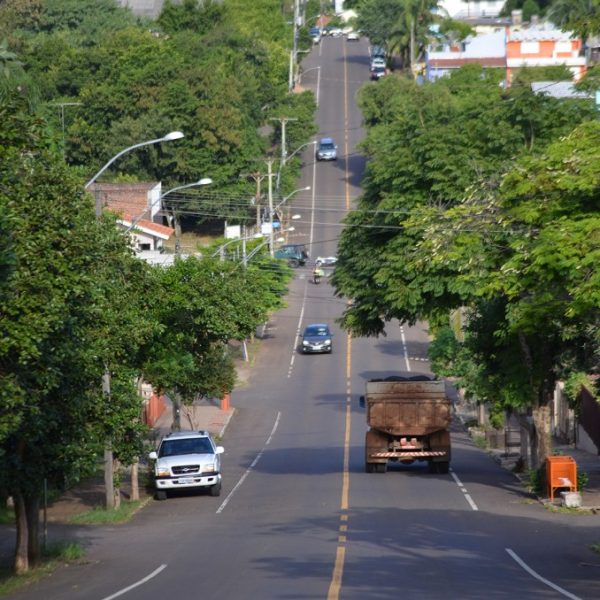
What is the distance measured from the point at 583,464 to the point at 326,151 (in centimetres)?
6893

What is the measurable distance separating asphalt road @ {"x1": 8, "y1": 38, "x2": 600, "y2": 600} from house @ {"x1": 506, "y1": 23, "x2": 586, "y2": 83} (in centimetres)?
6388

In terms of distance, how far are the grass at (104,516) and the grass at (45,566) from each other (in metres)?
4.75

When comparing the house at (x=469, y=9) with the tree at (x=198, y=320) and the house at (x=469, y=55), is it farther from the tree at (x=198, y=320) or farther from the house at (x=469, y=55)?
the tree at (x=198, y=320)

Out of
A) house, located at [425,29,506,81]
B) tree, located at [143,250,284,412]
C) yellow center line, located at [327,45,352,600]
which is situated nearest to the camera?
yellow center line, located at [327,45,352,600]

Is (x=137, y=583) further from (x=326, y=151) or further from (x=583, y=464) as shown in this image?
(x=326, y=151)

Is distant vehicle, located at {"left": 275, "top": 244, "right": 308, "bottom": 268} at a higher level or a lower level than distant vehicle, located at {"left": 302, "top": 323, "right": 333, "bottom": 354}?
higher

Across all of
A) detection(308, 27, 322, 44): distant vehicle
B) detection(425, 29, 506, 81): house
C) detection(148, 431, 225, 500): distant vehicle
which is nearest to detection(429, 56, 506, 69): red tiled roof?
detection(425, 29, 506, 81): house

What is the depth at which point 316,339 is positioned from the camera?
235 ft

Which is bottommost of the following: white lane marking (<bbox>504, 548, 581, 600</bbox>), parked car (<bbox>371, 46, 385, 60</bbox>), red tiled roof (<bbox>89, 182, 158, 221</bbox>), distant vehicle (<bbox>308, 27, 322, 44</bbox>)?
white lane marking (<bbox>504, 548, 581, 600</bbox>)

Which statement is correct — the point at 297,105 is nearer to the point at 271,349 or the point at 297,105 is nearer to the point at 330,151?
the point at 330,151

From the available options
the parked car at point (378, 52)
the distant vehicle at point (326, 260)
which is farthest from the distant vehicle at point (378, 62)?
the distant vehicle at point (326, 260)

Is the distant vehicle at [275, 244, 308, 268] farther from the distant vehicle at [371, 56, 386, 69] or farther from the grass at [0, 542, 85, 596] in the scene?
the grass at [0, 542, 85, 596]

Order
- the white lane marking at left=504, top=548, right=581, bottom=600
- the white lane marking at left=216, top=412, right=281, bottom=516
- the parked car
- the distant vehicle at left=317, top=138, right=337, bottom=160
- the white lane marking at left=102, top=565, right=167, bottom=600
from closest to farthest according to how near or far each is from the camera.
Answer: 1. the white lane marking at left=504, top=548, right=581, bottom=600
2. the white lane marking at left=102, top=565, right=167, bottom=600
3. the white lane marking at left=216, top=412, right=281, bottom=516
4. the distant vehicle at left=317, top=138, right=337, bottom=160
5. the parked car

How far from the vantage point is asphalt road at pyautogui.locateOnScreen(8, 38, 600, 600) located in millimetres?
18719
